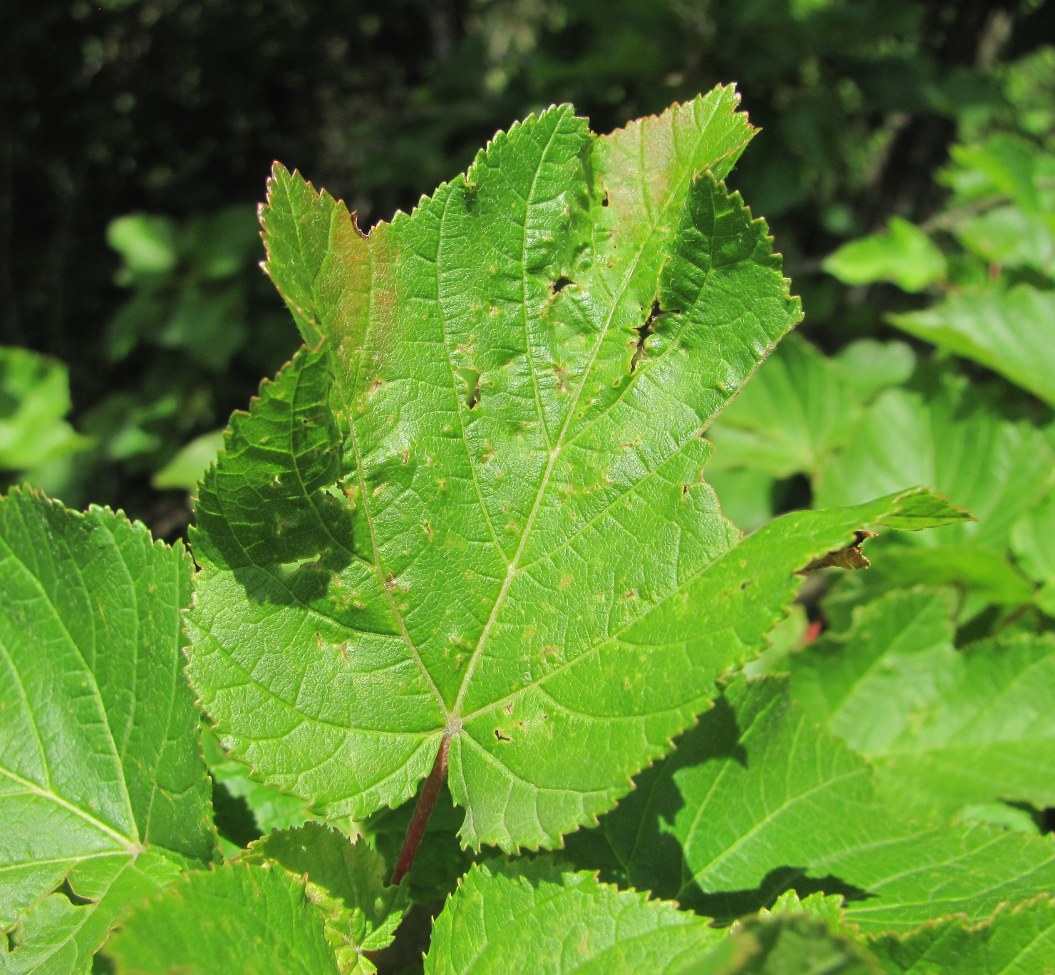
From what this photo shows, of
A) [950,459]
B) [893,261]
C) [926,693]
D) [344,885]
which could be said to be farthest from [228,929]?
[893,261]

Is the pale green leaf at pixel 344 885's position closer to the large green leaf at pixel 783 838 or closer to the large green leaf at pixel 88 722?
the large green leaf at pixel 88 722

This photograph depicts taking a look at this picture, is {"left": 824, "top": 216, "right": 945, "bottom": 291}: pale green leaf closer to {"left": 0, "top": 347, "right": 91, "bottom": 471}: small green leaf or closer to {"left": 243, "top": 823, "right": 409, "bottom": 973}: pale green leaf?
{"left": 243, "top": 823, "right": 409, "bottom": 973}: pale green leaf

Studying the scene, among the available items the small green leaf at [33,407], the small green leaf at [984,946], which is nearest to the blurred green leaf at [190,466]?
the small green leaf at [33,407]

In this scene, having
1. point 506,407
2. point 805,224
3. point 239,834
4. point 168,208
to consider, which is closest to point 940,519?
point 506,407

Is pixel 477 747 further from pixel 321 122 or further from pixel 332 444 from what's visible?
pixel 321 122

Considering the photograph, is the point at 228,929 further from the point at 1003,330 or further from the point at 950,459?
the point at 1003,330

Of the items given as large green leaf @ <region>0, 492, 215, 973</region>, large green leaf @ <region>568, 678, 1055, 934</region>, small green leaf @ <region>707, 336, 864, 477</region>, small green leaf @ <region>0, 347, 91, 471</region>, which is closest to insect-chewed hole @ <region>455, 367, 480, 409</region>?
large green leaf @ <region>0, 492, 215, 973</region>
